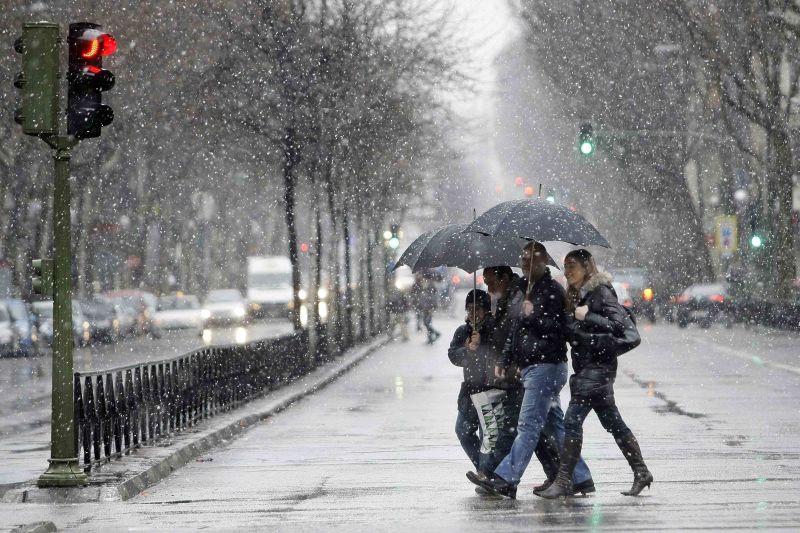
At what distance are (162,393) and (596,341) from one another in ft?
22.0

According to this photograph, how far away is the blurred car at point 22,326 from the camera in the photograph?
4178cm

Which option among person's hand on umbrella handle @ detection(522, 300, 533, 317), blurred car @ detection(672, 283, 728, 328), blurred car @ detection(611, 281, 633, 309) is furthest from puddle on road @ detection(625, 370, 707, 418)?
blurred car @ detection(672, 283, 728, 328)

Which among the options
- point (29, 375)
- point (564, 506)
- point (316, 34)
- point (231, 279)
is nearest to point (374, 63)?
point (316, 34)

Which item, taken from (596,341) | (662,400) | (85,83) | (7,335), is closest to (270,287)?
(7,335)

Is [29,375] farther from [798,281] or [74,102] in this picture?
[798,281]

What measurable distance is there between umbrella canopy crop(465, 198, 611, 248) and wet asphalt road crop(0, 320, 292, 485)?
444 centimetres

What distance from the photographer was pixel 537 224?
11336mm

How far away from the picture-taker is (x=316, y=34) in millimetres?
31359

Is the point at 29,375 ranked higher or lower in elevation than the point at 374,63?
lower

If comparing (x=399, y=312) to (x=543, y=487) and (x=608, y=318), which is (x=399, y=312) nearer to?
(x=543, y=487)

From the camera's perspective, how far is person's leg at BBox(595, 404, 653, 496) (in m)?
11.2

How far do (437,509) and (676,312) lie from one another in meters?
46.9

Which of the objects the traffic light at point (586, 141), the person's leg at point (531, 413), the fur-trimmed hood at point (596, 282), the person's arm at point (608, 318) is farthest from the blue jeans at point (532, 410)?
the traffic light at point (586, 141)

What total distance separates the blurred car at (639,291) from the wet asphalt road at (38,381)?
1297 centimetres
